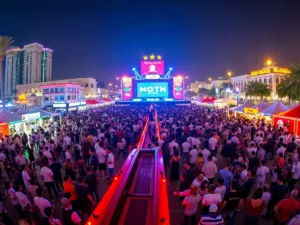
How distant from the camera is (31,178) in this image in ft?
25.0

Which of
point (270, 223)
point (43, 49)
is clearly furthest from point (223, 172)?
point (43, 49)

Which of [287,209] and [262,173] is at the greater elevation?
[262,173]

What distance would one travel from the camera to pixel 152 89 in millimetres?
66188

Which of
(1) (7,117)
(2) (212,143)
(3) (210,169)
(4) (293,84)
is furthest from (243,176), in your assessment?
(4) (293,84)

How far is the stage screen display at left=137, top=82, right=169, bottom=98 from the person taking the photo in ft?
216

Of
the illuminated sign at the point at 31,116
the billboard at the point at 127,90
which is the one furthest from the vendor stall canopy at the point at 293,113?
the billboard at the point at 127,90

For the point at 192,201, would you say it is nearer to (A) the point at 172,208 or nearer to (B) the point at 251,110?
(A) the point at 172,208

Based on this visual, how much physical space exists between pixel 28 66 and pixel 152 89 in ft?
309

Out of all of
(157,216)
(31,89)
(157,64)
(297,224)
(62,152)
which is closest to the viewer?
(157,216)

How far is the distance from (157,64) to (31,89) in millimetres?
52853

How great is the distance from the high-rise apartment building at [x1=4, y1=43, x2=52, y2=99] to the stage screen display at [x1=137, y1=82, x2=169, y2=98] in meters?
87.0

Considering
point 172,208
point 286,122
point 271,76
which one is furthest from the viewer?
point 271,76

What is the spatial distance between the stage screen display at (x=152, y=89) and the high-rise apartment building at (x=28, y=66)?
87.0m

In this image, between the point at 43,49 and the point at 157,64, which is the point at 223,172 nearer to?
the point at 157,64
